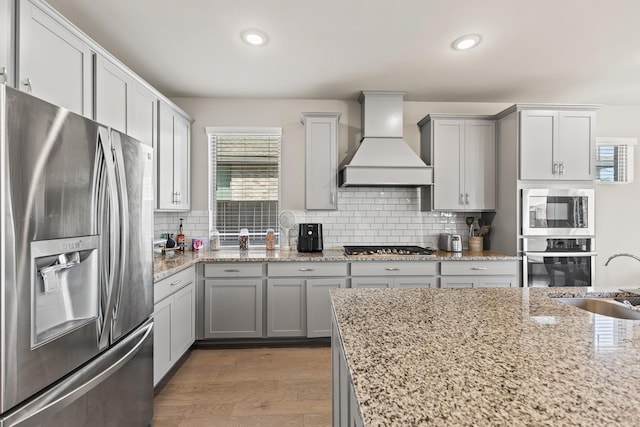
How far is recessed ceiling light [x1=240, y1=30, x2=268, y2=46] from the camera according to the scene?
2.28 metres

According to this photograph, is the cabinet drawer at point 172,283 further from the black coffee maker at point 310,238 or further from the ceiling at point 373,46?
the ceiling at point 373,46

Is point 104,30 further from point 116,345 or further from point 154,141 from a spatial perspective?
point 116,345

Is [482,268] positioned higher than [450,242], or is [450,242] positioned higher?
[450,242]

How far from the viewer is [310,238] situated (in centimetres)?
337

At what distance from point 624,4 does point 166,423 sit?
12.6 ft

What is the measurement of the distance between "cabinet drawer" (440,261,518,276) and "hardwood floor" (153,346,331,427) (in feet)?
4.78

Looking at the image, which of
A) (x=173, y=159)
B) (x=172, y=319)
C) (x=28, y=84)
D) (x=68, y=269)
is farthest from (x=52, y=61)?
(x=172, y=319)

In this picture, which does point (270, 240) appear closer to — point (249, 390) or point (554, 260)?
point (249, 390)

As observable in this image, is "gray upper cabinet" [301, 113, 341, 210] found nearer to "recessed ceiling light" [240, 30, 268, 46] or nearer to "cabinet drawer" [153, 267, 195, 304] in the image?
"recessed ceiling light" [240, 30, 268, 46]

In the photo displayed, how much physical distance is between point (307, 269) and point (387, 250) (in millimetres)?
930

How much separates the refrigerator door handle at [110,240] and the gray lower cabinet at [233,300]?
1.57 metres

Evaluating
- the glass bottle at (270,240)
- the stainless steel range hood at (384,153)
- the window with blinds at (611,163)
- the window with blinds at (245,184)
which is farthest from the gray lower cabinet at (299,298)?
the window with blinds at (611,163)

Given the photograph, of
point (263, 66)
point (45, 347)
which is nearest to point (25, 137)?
point (45, 347)

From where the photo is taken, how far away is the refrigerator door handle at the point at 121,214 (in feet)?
4.87
